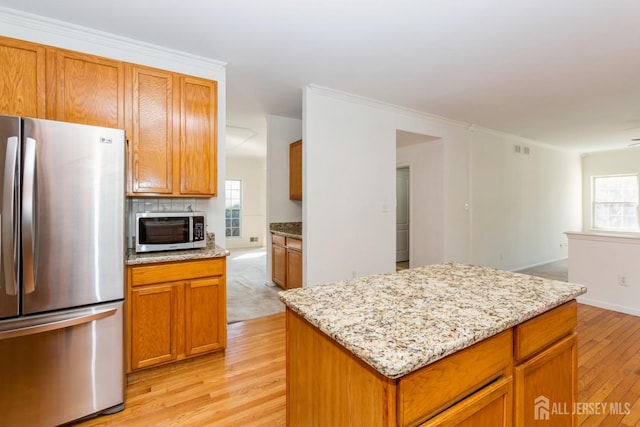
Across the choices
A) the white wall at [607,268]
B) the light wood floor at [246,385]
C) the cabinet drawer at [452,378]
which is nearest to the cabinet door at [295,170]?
the light wood floor at [246,385]

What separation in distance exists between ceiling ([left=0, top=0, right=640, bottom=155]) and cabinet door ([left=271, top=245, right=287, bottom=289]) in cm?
202

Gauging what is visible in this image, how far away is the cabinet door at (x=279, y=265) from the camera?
428 cm

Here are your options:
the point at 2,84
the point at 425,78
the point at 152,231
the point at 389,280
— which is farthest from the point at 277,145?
the point at 389,280

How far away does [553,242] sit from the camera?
266 inches

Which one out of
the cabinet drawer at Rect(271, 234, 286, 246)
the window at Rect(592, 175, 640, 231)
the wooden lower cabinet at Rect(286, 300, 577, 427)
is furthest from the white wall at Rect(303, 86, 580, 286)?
the wooden lower cabinet at Rect(286, 300, 577, 427)

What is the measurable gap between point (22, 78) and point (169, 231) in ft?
4.58

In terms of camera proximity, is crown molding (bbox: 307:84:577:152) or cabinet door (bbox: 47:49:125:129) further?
crown molding (bbox: 307:84:577:152)

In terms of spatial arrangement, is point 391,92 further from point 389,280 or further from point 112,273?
point 112,273

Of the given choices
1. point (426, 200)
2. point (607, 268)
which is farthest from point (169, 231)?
point (607, 268)

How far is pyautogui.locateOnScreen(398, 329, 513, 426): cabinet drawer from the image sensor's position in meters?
0.87

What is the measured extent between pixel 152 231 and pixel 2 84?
133 centimetres

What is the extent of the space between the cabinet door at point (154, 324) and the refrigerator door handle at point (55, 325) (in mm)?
347

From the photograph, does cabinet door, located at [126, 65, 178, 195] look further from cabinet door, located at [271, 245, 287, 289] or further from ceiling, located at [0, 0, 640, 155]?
cabinet door, located at [271, 245, 287, 289]

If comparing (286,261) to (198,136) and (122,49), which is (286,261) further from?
(122,49)
